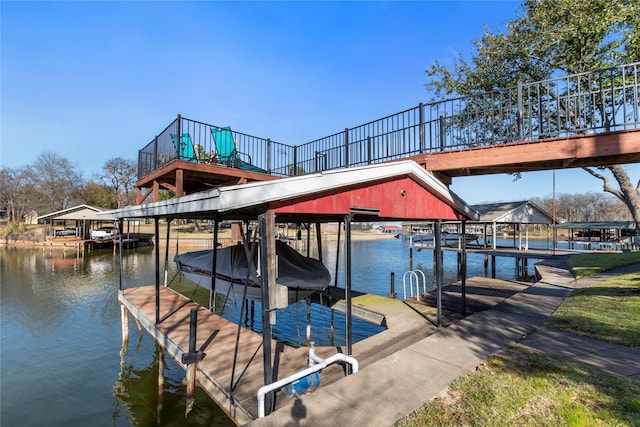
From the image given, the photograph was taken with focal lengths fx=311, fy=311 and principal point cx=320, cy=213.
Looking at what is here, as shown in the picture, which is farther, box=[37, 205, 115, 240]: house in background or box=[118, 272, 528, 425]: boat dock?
box=[37, 205, 115, 240]: house in background

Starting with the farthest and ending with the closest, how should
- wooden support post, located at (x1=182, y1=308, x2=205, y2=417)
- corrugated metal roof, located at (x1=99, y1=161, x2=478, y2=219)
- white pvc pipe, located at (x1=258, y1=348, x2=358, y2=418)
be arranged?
1. wooden support post, located at (x1=182, y1=308, x2=205, y2=417)
2. corrugated metal roof, located at (x1=99, y1=161, x2=478, y2=219)
3. white pvc pipe, located at (x1=258, y1=348, x2=358, y2=418)

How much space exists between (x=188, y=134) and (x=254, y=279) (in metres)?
5.64

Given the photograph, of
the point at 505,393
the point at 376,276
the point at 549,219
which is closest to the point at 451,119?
the point at 505,393

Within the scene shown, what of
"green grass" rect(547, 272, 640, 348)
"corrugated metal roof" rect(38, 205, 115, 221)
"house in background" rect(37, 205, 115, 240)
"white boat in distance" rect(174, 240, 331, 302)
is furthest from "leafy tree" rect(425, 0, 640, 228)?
"corrugated metal roof" rect(38, 205, 115, 221)

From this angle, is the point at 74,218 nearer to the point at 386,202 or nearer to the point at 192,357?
the point at 192,357

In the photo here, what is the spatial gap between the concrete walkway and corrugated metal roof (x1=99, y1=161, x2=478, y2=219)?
264 centimetres

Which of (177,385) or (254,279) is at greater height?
(254,279)

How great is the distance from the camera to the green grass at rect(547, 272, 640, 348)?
20.6 ft

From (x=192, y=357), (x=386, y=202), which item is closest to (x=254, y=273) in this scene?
(x=192, y=357)

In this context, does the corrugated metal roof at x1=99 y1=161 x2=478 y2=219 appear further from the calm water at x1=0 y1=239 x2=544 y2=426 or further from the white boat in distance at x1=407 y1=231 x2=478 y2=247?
the white boat in distance at x1=407 y1=231 x2=478 y2=247

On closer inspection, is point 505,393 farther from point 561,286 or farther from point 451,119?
point 561,286

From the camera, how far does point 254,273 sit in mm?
8938

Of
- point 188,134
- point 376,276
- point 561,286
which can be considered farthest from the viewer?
point 376,276

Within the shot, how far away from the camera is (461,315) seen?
865 centimetres
